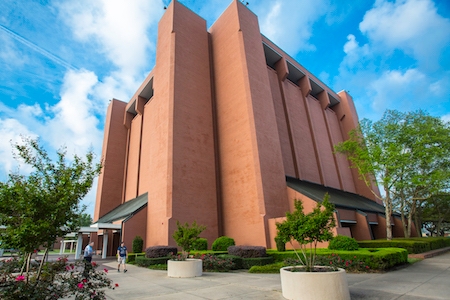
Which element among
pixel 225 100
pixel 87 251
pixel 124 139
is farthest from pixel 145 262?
pixel 124 139

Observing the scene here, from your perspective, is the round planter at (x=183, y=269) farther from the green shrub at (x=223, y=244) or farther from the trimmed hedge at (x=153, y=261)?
the green shrub at (x=223, y=244)

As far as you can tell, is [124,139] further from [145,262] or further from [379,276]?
[379,276]

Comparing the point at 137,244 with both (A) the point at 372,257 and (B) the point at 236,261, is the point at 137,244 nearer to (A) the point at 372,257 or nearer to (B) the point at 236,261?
(B) the point at 236,261

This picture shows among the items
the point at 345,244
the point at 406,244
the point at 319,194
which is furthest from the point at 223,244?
the point at 406,244

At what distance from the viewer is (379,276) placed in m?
9.69

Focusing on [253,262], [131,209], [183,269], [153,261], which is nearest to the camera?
[183,269]

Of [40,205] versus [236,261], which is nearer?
[40,205]

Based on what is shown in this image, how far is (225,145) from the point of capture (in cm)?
2306

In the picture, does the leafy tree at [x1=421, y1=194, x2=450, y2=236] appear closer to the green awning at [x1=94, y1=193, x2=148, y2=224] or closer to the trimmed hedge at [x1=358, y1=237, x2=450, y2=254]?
the trimmed hedge at [x1=358, y1=237, x2=450, y2=254]

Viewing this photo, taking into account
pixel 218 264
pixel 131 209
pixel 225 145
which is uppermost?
pixel 225 145

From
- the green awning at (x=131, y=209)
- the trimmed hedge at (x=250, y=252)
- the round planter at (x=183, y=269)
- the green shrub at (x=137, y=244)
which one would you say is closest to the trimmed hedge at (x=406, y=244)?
the trimmed hedge at (x=250, y=252)

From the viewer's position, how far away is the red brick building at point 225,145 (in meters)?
19.7

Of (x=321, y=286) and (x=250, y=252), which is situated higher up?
(x=250, y=252)

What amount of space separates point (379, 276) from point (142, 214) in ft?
57.3
